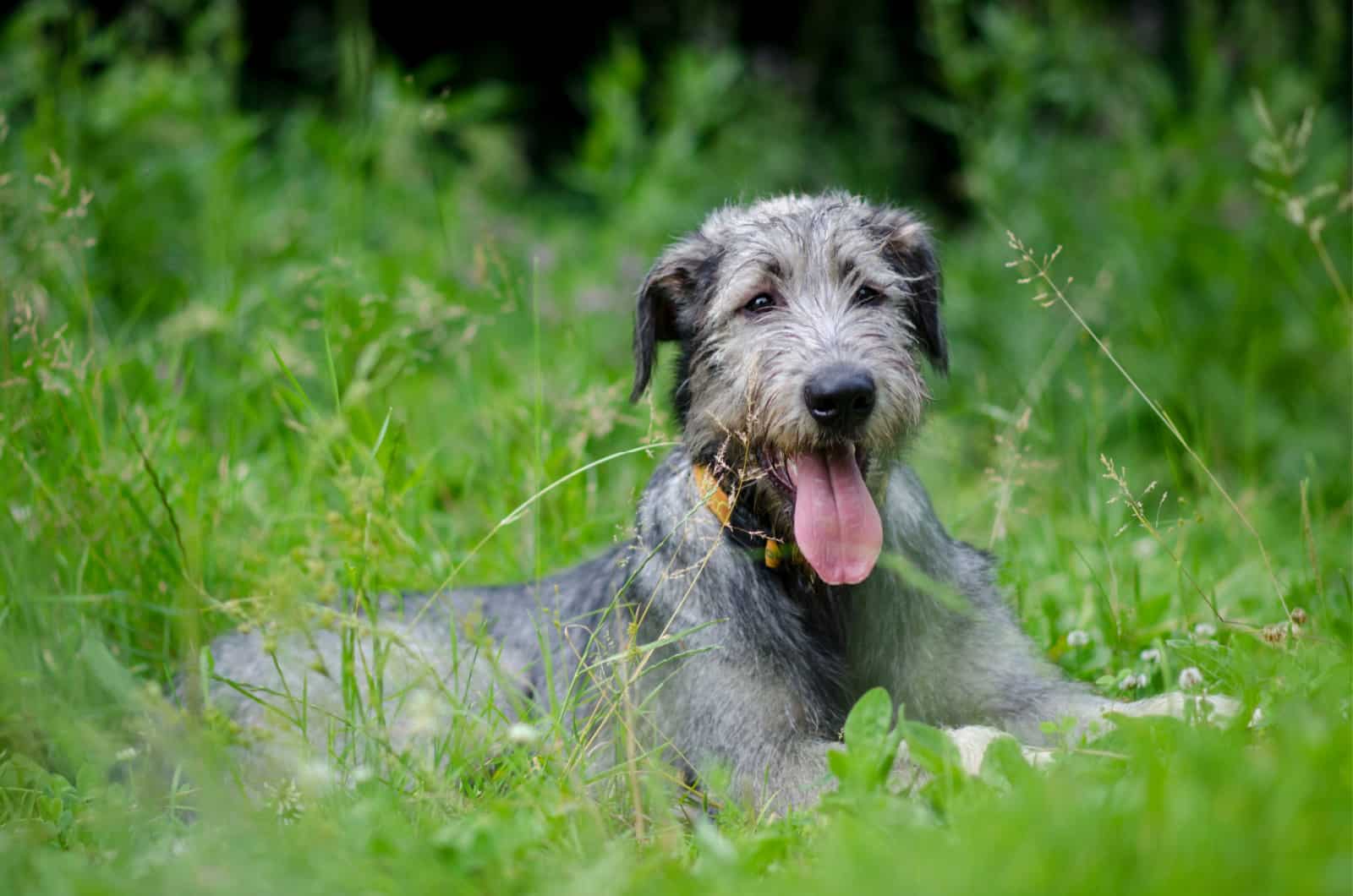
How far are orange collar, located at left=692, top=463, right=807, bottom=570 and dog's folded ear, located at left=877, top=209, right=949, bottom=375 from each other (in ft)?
2.93

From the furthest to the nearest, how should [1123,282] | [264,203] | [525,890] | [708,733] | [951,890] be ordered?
1. [264,203]
2. [1123,282]
3. [708,733]
4. [525,890]
5. [951,890]

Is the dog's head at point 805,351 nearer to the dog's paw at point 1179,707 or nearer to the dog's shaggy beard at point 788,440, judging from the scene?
the dog's shaggy beard at point 788,440

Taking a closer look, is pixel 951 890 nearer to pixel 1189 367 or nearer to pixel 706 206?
pixel 1189 367

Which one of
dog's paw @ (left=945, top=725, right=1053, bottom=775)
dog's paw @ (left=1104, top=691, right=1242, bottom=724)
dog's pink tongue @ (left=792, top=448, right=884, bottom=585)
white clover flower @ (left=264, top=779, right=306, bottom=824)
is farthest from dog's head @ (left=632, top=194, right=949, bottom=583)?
white clover flower @ (left=264, top=779, right=306, bottom=824)

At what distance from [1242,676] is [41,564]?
12.5 ft

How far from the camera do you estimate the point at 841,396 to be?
11.1 feet

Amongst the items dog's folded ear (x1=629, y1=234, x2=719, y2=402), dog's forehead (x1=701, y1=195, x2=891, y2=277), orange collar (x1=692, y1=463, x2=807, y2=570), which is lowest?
orange collar (x1=692, y1=463, x2=807, y2=570)

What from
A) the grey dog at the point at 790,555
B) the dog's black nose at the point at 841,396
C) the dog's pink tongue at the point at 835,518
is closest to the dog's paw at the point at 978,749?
the grey dog at the point at 790,555

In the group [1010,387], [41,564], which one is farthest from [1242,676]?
[41,564]

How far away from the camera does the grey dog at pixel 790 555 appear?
136 inches

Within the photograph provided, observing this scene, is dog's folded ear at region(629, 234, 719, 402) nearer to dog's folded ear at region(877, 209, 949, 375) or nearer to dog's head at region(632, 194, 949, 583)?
dog's head at region(632, 194, 949, 583)

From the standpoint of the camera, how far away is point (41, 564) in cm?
423

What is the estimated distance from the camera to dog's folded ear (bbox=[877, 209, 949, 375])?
4121 millimetres

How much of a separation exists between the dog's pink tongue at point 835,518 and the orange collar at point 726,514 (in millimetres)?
126
